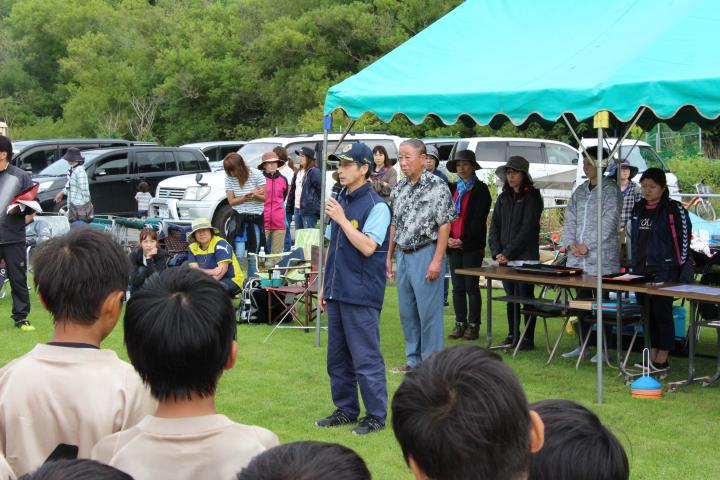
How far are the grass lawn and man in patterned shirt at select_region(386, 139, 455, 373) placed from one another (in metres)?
0.59

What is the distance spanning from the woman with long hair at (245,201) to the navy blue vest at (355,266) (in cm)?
621

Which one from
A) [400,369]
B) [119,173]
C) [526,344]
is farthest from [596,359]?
[119,173]

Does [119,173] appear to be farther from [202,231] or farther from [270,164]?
[202,231]

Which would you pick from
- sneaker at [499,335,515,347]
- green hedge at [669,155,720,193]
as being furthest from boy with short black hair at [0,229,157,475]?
green hedge at [669,155,720,193]

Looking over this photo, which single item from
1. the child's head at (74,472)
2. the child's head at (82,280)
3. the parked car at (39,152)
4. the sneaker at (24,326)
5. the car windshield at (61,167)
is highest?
the parked car at (39,152)

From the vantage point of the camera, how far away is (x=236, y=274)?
10.3 m

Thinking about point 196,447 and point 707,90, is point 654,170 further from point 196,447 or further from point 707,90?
point 196,447

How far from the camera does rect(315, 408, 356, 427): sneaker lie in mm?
6484

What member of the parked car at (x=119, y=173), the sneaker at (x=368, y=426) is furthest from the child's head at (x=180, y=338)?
the parked car at (x=119, y=173)

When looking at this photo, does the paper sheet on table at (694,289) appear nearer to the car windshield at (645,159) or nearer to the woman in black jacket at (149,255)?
the woman in black jacket at (149,255)

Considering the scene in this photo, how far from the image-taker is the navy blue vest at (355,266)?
6215 mm

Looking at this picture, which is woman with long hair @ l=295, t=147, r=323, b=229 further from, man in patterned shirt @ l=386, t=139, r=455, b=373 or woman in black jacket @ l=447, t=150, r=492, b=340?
man in patterned shirt @ l=386, t=139, r=455, b=373

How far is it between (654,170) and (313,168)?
21.0ft

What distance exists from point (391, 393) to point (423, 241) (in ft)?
4.16
